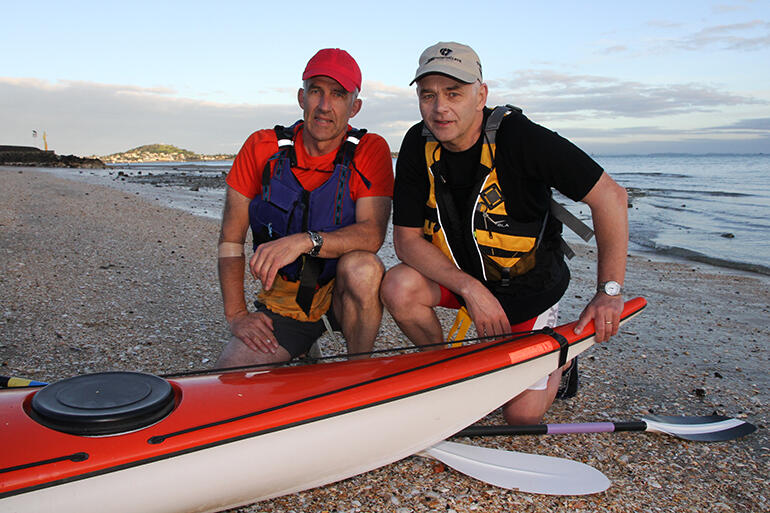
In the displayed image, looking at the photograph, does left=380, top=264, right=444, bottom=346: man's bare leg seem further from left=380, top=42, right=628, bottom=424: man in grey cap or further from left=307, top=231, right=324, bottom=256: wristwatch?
left=307, top=231, right=324, bottom=256: wristwatch

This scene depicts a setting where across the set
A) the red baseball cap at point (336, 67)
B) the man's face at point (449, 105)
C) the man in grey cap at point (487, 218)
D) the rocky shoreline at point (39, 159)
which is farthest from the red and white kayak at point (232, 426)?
the rocky shoreline at point (39, 159)

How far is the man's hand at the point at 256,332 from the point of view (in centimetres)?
288

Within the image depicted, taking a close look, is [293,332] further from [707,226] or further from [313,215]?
[707,226]

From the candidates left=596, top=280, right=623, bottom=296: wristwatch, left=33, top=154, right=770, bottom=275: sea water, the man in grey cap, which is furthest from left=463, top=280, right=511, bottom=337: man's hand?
left=33, top=154, right=770, bottom=275: sea water

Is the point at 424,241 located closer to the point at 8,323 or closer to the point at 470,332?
the point at 470,332

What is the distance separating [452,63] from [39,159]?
46212 mm

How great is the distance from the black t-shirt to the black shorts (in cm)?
78

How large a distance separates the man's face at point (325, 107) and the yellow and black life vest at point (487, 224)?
1.48 feet

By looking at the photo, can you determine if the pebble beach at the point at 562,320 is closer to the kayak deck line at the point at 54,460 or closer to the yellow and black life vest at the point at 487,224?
the kayak deck line at the point at 54,460

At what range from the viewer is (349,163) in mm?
2924

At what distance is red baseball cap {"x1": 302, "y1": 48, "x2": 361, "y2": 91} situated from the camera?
2.82 metres

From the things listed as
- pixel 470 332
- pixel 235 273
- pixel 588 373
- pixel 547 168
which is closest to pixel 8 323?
pixel 235 273

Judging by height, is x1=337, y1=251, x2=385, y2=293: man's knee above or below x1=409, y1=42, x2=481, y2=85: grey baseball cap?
below

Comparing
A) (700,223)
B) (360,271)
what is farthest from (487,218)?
(700,223)
